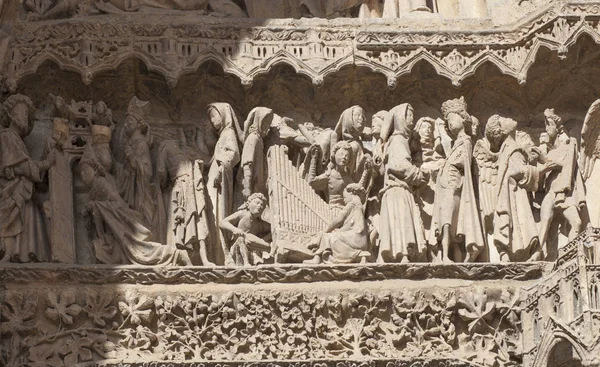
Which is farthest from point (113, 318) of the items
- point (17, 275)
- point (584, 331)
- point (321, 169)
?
point (584, 331)

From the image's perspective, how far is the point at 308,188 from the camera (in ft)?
49.2

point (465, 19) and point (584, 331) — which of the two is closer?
point (584, 331)

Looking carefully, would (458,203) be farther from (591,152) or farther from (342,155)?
(591,152)

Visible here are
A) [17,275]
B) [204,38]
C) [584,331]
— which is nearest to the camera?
[584,331]

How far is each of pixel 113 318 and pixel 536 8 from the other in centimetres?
416

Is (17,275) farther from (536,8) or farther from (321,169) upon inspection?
(536,8)

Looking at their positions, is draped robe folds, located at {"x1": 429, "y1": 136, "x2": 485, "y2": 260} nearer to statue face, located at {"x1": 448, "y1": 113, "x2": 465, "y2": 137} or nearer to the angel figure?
statue face, located at {"x1": 448, "y1": 113, "x2": 465, "y2": 137}

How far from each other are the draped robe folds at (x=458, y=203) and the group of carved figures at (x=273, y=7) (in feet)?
4.65

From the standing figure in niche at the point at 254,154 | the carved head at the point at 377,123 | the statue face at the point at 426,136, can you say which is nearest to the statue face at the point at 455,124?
the statue face at the point at 426,136

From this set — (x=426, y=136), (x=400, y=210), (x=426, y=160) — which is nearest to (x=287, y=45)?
(x=426, y=136)

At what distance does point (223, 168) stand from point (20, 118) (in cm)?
160

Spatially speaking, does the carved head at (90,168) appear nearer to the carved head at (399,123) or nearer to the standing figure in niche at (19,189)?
the standing figure in niche at (19,189)

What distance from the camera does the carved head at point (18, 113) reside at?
14.9 metres

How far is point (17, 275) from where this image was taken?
14258 millimetres
